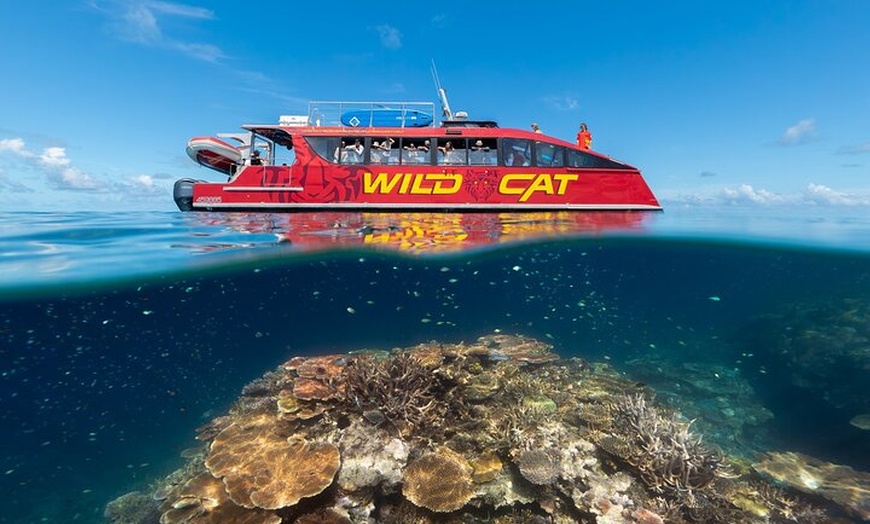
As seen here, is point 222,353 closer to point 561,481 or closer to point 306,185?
point 306,185

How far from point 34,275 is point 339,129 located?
936 cm

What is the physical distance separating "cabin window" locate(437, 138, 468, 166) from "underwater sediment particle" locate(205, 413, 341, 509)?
30.4 ft

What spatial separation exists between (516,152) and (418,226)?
4060 millimetres

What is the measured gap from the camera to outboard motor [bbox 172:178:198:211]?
13031 millimetres

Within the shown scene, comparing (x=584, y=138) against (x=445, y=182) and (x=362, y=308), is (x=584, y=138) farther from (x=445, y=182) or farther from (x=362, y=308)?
(x=362, y=308)

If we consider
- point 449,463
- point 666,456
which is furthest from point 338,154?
point 666,456

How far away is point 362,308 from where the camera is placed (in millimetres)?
21484

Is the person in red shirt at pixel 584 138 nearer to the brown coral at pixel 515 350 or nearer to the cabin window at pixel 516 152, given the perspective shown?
the cabin window at pixel 516 152

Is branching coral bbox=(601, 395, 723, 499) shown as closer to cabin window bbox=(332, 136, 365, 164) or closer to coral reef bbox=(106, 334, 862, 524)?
coral reef bbox=(106, 334, 862, 524)

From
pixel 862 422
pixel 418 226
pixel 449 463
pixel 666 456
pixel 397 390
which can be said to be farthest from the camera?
pixel 418 226

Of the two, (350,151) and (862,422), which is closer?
(862,422)

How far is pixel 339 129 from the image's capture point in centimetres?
1319

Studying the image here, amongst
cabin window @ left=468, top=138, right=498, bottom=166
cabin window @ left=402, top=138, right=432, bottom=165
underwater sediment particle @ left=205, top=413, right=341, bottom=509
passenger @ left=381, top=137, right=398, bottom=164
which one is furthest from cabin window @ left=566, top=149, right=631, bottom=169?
underwater sediment particle @ left=205, top=413, right=341, bottom=509

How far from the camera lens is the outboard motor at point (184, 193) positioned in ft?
42.8
